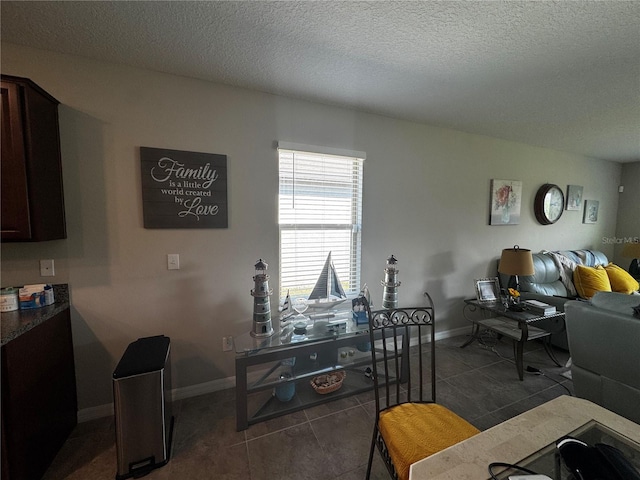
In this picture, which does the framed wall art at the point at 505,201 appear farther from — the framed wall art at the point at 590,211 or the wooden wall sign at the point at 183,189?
the wooden wall sign at the point at 183,189

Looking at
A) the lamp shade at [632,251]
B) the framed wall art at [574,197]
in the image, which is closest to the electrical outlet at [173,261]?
the framed wall art at [574,197]

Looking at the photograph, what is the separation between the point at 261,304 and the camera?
1.99 meters

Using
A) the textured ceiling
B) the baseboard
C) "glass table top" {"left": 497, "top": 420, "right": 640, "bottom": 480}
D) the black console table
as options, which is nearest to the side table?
the black console table

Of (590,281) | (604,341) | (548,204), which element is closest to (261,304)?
(604,341)

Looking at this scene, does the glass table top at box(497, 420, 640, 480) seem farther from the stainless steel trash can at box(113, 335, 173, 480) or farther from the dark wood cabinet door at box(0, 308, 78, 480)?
the dark wood cabinet door at box(0, 308, 78, 480)

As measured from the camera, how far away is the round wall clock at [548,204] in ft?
12.1

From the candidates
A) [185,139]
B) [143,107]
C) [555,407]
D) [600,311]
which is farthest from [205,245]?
[600,311]

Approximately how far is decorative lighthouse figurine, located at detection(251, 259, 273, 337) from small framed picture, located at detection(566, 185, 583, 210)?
195 inches

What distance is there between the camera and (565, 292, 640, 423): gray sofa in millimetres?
1488

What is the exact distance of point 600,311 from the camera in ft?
5.33

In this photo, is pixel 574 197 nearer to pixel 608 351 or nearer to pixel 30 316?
pixel 608 351

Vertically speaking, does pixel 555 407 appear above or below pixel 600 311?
below

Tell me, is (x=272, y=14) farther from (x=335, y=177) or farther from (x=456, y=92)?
(x=456, y=92)

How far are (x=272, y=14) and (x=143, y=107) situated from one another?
3.91ft
